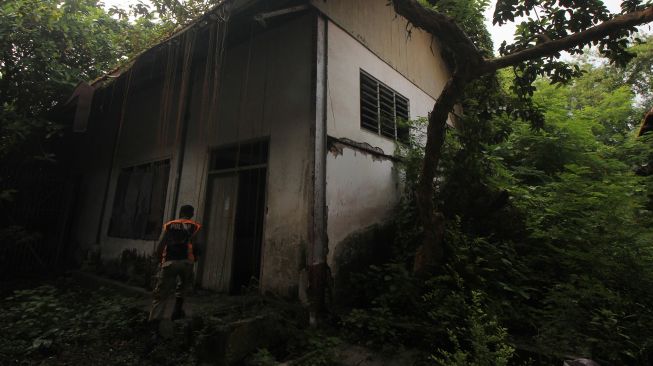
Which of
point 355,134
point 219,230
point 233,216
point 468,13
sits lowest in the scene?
point 219,230

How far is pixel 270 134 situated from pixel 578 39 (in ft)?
14.7

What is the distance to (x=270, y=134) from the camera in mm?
5750

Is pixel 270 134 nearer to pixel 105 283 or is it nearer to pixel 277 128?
pixel 277 128

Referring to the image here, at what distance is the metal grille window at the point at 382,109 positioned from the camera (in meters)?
6.54

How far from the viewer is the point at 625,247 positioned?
432 cm

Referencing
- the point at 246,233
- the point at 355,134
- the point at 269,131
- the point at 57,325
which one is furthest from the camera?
the point at 246,233

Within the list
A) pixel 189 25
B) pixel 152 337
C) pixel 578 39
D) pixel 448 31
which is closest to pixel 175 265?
pixel 152 337

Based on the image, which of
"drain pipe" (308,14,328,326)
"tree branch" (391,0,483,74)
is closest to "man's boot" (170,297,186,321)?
"drain pipe" (308,14,328,326)

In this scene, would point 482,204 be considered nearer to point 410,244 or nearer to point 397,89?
point 410,244

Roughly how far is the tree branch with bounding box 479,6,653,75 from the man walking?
4.74 m

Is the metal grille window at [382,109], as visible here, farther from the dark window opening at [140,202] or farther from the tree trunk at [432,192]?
the dark window opening at [140,202]

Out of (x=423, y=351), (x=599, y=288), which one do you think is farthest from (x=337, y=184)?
(x=599, y=288)

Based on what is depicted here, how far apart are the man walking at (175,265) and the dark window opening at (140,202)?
2980 mm

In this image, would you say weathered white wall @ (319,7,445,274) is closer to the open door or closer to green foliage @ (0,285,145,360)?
the open door
